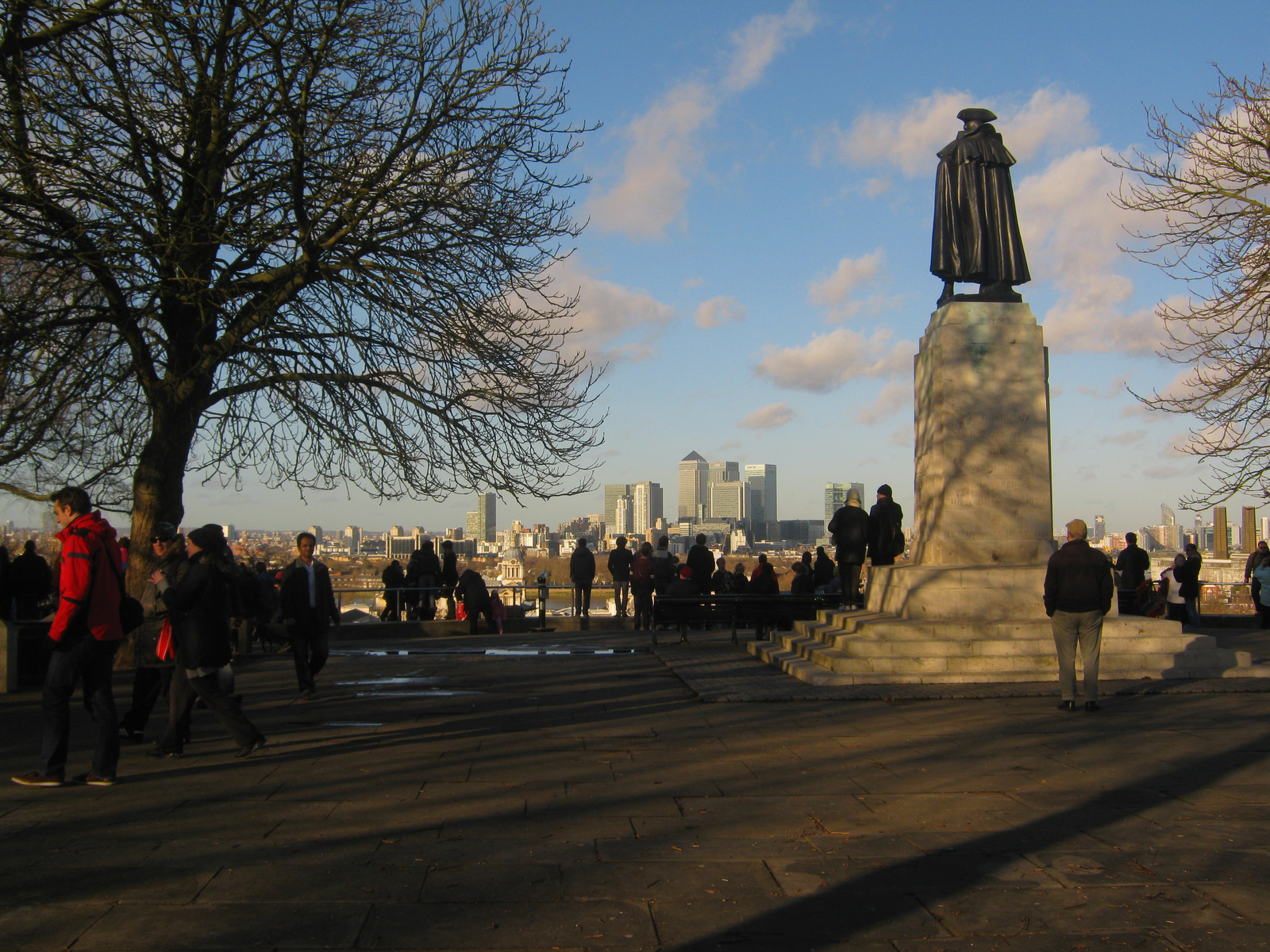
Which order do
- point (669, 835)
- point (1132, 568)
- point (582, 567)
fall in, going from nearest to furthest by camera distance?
point (669, 835) → point (1132, 568) → point (582, 567)

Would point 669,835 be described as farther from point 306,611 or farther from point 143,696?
point 306,611

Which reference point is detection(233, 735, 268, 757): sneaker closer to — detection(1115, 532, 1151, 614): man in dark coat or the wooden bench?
the wooden bench

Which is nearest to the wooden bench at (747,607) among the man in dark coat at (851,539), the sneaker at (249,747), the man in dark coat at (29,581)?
the man in dark coat at (851,539)

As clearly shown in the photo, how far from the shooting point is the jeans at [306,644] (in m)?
10.8

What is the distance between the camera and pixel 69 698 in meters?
6.77

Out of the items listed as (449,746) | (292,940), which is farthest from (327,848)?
(449,746)

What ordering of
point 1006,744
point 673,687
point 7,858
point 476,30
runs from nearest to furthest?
1. point 7,858
2. point 1006,744
3. point 673,687
4. point 476,30

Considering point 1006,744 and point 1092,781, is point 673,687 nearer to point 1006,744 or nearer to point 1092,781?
point 1006,744

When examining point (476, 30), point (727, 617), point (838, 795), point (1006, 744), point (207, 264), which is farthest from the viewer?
point (727, 617)

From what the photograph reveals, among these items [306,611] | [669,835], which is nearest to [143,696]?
[306,611]

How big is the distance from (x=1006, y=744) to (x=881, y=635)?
13.1 feet

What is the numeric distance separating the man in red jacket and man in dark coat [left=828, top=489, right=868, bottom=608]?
1065 cm

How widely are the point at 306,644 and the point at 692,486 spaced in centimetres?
18002

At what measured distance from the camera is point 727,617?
15.4 meters
